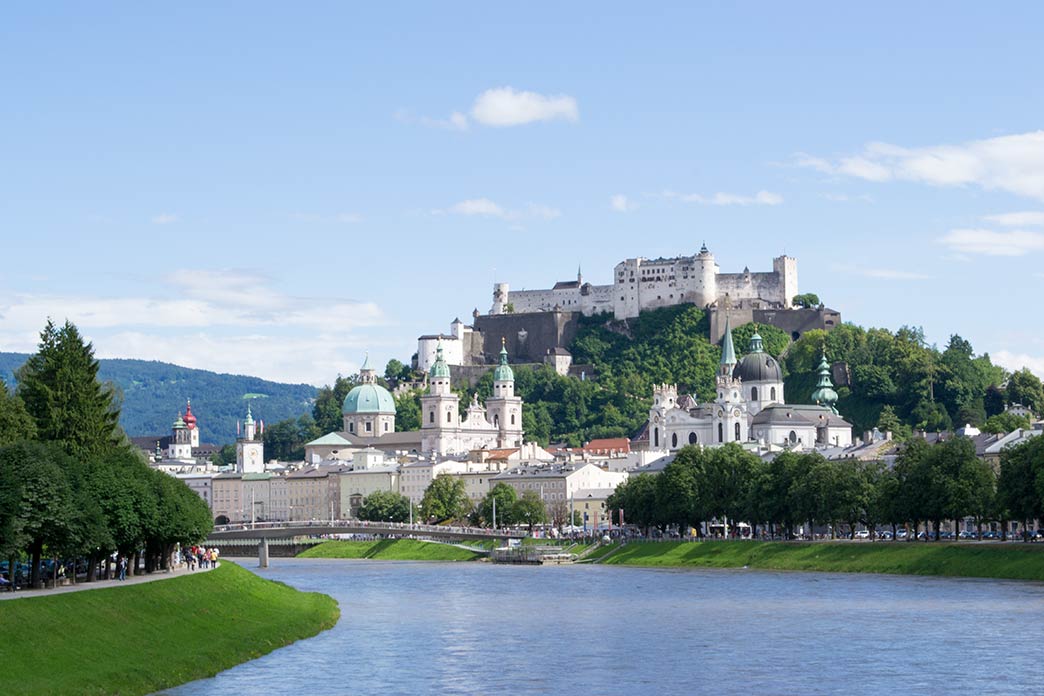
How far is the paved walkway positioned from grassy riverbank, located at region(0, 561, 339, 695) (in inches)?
25.1

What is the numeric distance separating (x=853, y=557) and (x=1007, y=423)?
55.4 m

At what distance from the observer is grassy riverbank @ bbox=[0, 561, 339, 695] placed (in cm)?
3972

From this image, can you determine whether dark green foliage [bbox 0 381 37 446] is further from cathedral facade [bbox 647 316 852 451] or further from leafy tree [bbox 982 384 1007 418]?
leafy tree [bbox 982 384 1007 418]

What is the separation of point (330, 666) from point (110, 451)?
1869 centimetres

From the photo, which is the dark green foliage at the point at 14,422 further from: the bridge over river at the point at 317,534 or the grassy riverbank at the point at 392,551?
the grassy riverbank at the point at 392,551

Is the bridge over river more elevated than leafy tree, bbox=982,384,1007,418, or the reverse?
leafy tree, bbox=982,384,1007,418

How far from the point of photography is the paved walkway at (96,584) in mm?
46975

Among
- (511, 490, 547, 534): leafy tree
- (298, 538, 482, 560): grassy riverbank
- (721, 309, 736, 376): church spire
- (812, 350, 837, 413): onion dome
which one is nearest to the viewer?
(298, 538, 482, 560): grassy riverbank

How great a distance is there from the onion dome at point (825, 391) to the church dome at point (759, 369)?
3572 mm

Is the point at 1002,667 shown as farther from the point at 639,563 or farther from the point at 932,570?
the point at 639,563

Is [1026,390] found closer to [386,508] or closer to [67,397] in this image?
[386,508]

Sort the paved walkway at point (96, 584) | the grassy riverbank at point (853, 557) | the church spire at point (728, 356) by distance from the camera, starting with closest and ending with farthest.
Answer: the paved walkway at point (96, 584), the grassy riverbank at point (853, 557), the church spire at point (728, 356)

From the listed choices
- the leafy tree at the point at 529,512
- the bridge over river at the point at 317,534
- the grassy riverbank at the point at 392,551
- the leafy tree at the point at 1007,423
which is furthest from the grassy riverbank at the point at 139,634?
the leafy tree at the point at 529,512

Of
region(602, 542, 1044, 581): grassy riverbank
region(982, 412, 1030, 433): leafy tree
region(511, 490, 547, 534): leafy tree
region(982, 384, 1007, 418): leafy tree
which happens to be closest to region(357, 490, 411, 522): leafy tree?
region(511, 490, 547, 534): leafy tree
